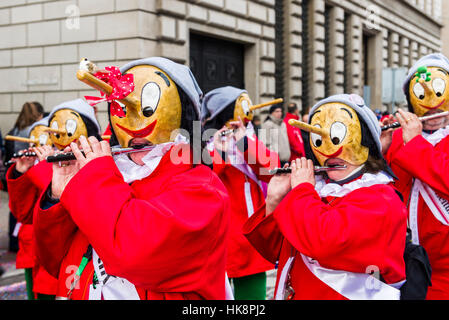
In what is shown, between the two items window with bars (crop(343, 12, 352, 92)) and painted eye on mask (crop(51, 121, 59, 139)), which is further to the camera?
window with bars (crop(343, 12, 352, 92))

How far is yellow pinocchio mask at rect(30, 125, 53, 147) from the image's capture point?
13.6ft

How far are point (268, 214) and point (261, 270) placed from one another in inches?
62.4

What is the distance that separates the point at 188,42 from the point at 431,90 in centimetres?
617

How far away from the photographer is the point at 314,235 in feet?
6.75

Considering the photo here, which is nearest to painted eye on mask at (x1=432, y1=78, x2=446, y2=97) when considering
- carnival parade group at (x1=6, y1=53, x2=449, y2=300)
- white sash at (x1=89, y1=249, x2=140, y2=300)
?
carnival parade group at (x1=6, y1=53, x2=449, y2=300)

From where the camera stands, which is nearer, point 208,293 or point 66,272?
point 208,293

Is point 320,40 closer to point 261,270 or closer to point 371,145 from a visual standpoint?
point 261,270

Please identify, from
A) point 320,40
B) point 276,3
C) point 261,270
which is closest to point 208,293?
point 261,270

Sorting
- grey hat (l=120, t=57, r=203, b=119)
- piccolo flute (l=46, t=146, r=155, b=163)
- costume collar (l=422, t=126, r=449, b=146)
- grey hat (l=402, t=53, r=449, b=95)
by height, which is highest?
grey hat (l=402, t=53, r=449, b=95)

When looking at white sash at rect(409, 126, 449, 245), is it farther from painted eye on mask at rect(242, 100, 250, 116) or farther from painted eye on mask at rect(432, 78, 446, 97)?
painted eye on mask at rect(242, 100, 250, 116)

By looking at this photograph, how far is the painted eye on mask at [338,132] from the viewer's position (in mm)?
2367

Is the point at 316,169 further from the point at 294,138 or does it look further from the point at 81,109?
the point at 294,138

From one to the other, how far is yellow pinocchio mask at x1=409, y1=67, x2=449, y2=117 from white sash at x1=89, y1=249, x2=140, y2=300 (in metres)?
2.40

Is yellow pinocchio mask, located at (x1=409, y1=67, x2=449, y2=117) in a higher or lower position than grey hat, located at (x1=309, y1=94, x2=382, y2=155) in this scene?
higher
